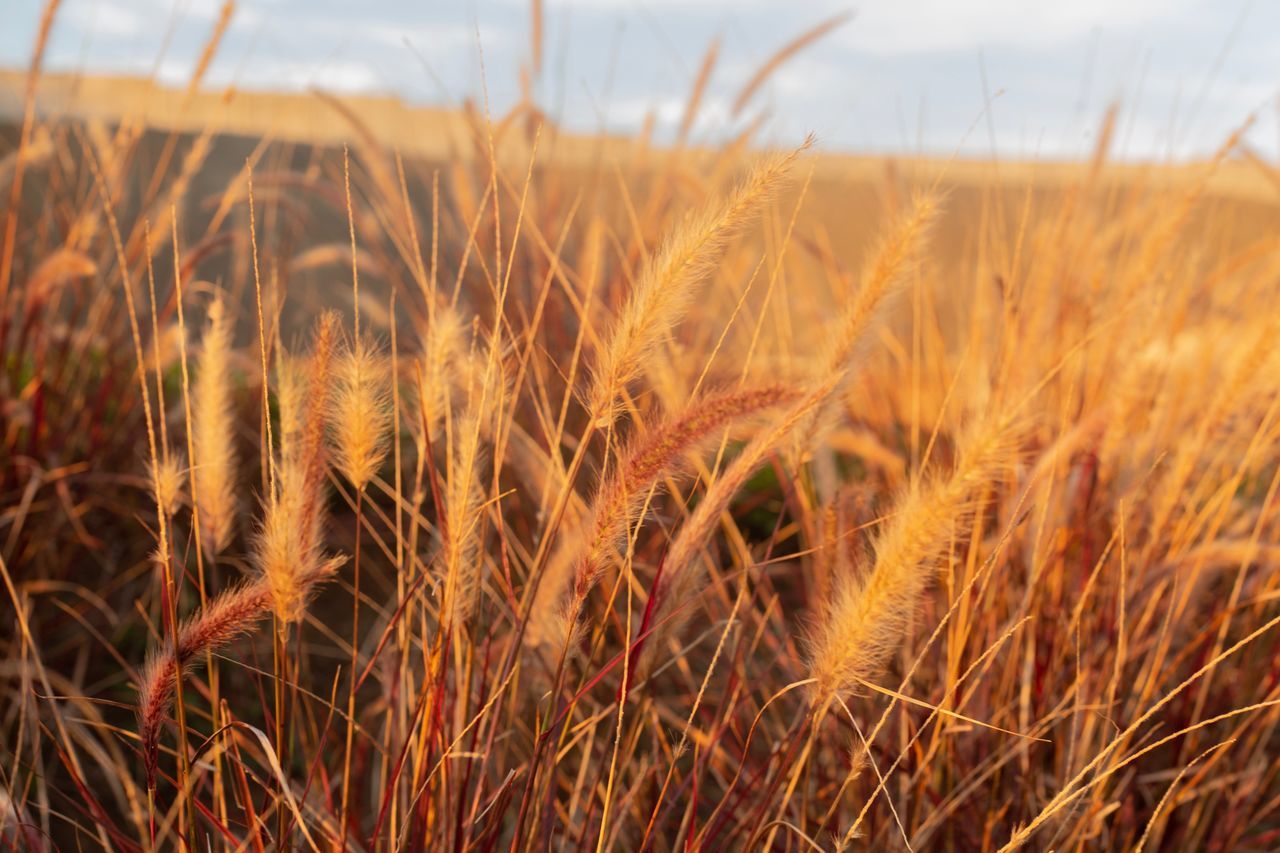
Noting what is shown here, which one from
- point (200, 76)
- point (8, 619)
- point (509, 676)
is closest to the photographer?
point (509, 676)

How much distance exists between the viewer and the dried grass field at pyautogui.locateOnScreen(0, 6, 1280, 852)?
2.96ft

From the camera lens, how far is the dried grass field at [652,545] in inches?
35.5

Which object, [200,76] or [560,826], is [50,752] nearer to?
[560,826]

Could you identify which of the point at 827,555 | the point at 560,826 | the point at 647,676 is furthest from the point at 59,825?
the point at 827,555

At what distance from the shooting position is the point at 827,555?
1.12 metres

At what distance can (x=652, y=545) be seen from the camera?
1750 mm

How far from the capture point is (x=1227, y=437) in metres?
1.71

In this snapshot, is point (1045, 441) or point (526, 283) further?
point (526, 283)

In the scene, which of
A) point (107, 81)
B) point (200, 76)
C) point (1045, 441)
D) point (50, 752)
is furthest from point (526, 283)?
point (107, 81)

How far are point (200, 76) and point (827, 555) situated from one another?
3.90 ft

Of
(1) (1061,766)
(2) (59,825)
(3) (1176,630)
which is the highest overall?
(3) (1176,630)

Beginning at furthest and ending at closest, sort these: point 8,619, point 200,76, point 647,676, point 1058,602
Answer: point 8,619
point 200,76
point 1058,602
point 647,676

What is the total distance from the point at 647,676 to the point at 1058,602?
641 millimetres

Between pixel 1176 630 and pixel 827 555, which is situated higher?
pixel 827 555
